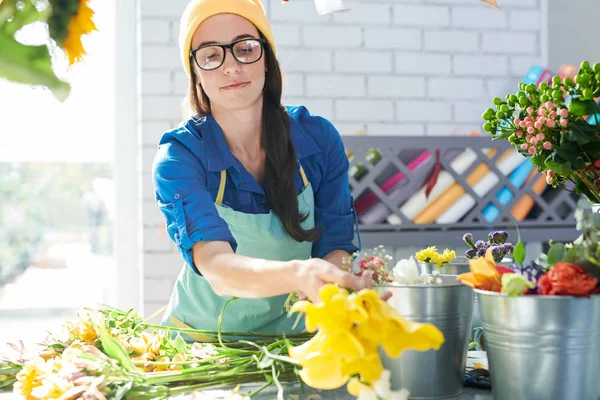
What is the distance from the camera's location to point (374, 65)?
3.20 m

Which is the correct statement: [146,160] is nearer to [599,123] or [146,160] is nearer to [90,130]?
[90,130]

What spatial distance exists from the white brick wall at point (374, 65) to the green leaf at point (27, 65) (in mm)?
2430

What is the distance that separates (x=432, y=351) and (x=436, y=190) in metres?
1.98

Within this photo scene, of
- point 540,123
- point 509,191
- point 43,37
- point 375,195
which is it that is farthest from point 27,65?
point 509,191

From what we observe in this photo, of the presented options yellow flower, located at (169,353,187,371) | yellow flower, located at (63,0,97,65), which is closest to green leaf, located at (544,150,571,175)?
yellow flower, located at (169,353,187,371)

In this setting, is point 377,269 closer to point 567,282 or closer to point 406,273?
point 406,273

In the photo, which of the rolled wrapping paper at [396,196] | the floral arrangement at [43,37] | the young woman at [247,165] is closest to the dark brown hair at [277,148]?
the young woman at [247,165]

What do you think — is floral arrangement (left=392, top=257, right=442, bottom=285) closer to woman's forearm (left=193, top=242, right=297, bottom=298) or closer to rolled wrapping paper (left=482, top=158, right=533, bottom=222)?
woman's forearm (left=193, top=242, right=297, bottom=298)

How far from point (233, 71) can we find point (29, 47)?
96 cm

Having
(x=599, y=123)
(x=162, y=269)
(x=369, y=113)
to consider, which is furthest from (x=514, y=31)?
(x=599, y=123)

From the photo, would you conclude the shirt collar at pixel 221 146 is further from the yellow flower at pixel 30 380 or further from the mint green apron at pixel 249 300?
the yellow flower at pixel 30 380

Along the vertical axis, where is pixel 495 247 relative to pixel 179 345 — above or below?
above

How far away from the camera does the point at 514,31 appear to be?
3355 mm

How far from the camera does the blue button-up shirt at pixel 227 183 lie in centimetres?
130
